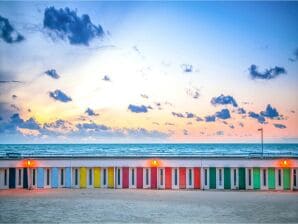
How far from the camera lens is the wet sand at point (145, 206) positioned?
41.1 ft

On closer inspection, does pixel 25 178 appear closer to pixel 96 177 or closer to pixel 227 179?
pixel 96 177

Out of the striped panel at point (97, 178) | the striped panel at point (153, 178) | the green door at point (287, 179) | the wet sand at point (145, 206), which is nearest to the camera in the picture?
the wet sand at point (145, 206)

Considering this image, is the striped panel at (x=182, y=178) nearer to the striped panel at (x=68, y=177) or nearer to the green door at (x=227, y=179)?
the green door at (x=227, y=179)

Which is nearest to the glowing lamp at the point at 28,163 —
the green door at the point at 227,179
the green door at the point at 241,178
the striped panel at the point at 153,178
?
the striped panel at the point at 153,178

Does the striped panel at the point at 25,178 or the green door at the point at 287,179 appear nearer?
the green door at the point at 287,179

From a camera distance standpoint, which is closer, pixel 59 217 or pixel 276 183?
pixel 59 217

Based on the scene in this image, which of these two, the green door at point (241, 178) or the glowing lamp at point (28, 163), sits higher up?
the glowing lamp at point (28, 163)

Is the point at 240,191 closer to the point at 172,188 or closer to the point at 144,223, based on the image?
the point at 172,188

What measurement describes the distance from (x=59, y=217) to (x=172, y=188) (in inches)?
314

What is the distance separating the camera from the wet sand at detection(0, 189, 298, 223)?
41.1 ft

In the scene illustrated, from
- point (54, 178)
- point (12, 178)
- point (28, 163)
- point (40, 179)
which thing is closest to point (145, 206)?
point (54, 178)

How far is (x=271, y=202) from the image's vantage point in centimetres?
1559

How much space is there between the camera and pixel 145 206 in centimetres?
1466

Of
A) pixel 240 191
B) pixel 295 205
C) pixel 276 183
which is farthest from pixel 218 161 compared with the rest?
pixel 295 205
